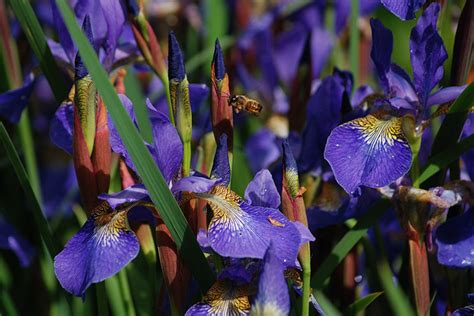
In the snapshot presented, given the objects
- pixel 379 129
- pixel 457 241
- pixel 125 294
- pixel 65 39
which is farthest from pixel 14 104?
pixel 457 241

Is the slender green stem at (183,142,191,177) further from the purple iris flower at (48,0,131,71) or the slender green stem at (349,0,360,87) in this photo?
the slender green stem at (349,0,360,87)

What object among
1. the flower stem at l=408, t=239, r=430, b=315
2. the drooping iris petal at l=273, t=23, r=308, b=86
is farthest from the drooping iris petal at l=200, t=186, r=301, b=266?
the drooping iris petal at l=273, t=23, r=308, b=86

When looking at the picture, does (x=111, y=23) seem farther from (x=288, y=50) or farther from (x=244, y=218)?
(x=288, y=50)

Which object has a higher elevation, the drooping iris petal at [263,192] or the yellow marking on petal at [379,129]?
the yellow marking on petal at [379,129]

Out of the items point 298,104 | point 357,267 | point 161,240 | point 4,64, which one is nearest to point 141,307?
point 161,240

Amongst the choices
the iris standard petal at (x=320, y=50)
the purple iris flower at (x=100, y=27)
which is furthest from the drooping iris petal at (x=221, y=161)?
the iris standard petal at (x=320, y=50)

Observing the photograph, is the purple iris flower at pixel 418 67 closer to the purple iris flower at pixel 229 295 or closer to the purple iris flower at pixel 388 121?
the purple iris flower at pixel 388 121
